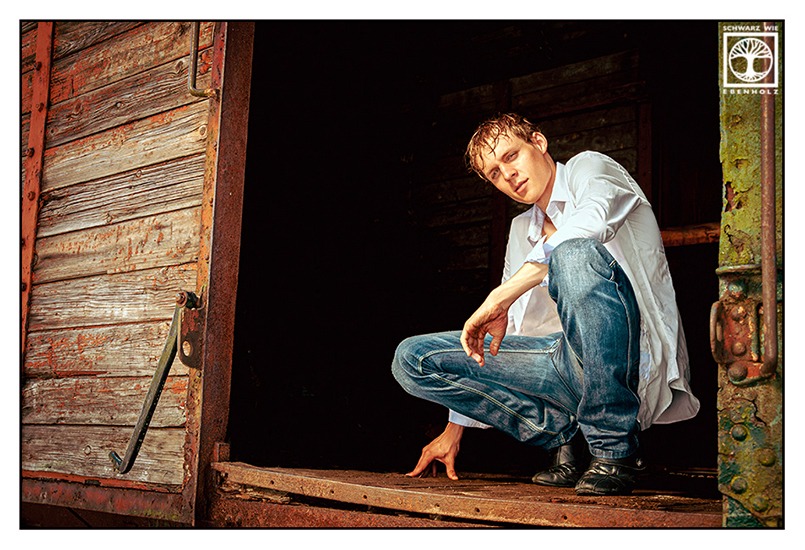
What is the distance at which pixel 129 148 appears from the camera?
12.5 ft

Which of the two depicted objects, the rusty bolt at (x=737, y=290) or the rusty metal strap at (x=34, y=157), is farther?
the rusty metal strap at (x=34, y=157)

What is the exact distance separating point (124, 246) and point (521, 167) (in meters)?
1.72

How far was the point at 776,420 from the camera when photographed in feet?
6.50

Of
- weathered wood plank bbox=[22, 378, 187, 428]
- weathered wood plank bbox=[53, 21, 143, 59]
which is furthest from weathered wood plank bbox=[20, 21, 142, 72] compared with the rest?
weathered wood plank bbox=[22, 378, 187, 428]

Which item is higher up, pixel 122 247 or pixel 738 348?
pixel 122 247

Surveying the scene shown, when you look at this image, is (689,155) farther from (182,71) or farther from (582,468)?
(182,71)

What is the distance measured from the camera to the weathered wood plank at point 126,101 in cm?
363

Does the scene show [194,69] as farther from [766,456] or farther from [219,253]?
[766,456]

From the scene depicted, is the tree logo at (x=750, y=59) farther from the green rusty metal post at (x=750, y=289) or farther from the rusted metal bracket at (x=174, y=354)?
the rusted metal bracket at (x=174, y=354)

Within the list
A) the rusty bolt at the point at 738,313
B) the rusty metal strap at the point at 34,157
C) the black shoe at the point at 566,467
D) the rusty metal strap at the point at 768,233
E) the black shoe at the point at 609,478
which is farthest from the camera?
the rusty metal strap at the point at 34,157

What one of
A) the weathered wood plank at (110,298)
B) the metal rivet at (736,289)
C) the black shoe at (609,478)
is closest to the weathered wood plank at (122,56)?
the weathered wood plank at (110,298)

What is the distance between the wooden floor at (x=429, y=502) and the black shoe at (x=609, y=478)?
0.05 m

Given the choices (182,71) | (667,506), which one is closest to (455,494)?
(667,506)

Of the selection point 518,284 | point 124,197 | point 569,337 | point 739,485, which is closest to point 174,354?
point 124,197
